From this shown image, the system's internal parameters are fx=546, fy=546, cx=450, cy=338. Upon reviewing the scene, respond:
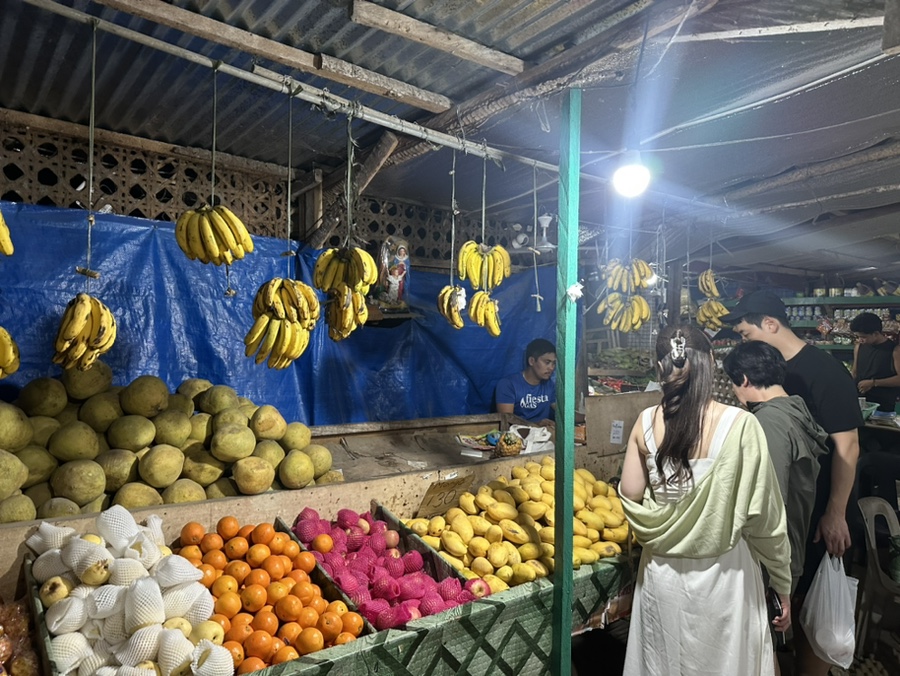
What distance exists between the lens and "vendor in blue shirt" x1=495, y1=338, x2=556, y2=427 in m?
5.06

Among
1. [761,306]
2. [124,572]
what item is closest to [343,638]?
[124,572]

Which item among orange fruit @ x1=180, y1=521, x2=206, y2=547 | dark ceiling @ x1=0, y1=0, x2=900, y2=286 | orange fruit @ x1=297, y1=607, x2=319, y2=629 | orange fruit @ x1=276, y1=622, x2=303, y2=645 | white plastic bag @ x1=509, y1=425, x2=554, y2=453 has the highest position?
dark ceiling @ x1=0, y1=0, x2=900, y2=286

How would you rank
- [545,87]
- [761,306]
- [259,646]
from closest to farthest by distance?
1. [259,646]
2. [545,87]
3. [761,306]

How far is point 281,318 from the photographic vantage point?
257 cm

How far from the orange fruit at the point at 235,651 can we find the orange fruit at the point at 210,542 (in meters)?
0.56

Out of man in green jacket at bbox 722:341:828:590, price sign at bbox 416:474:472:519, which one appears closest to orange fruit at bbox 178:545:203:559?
price sign at bbox 416:474:472:519

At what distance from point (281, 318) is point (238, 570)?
109 cm

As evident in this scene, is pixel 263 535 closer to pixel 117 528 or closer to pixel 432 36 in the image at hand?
pixel 117 528

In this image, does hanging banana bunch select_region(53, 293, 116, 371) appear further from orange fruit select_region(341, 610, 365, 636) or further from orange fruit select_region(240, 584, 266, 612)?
orange fruit select_region(341, 610, 365, 636)

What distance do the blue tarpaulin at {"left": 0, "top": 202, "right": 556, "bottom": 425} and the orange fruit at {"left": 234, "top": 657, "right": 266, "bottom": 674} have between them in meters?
1.75

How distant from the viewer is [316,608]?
6.63 ft

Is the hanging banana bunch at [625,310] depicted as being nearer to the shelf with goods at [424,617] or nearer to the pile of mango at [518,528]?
the pile of mango at [518,528]

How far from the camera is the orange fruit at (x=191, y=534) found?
235cm

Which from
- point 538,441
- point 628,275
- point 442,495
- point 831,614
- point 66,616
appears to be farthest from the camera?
point 628,275
